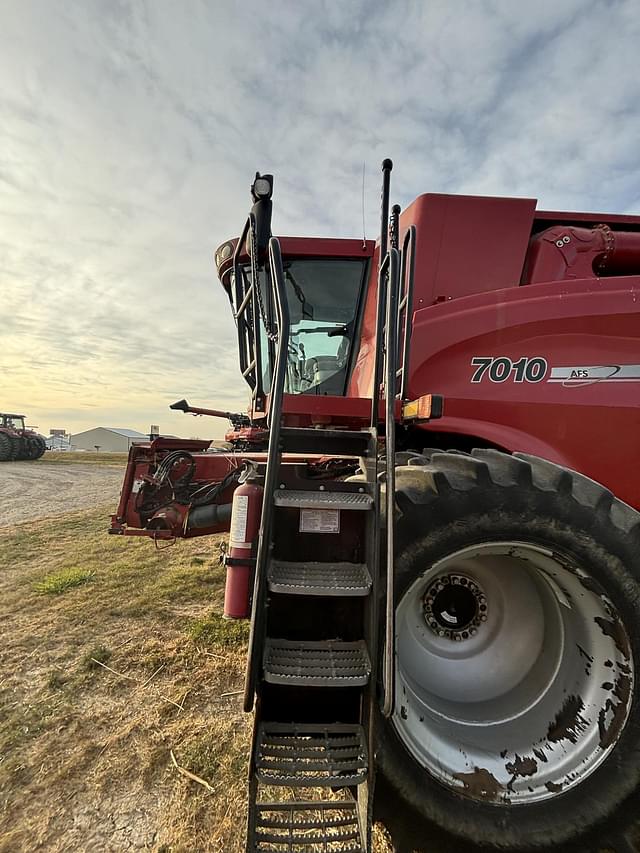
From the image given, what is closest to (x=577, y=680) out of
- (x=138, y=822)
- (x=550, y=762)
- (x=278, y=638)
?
(x=550, y=762)

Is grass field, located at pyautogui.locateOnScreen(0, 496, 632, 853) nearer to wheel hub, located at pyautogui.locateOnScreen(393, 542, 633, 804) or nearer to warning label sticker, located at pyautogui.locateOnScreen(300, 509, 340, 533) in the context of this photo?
wheel hub, located at pyautogui.locateOnScreen(393, 542, 633, 804)

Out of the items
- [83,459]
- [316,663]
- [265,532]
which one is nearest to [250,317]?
[265,532]

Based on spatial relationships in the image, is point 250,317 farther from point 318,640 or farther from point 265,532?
point 318,640

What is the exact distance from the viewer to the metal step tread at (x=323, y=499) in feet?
6.03

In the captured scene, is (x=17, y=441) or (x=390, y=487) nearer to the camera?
(x=390, y=487)

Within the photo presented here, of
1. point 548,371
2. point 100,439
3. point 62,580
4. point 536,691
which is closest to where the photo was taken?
point 536,691

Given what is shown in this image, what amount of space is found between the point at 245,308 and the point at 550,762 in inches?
128

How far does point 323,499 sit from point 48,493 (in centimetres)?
1415

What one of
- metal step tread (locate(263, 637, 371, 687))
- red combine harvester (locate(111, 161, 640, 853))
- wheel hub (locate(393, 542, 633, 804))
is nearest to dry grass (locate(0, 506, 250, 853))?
red combine harvester (locate(111, 161, 640, 853))

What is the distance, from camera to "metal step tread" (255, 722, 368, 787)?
1.57m

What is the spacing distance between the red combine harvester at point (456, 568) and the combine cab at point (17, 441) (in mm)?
27485

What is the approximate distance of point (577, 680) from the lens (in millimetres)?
2086

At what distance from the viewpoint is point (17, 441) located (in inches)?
992

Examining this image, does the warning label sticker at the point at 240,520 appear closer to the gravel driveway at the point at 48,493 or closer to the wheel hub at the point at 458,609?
the wheel hub at the point at 458,609
